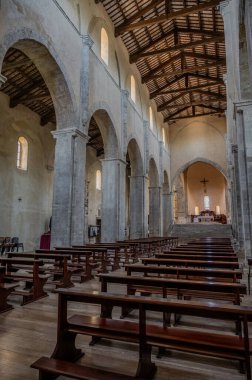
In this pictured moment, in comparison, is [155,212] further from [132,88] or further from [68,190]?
[68,190]

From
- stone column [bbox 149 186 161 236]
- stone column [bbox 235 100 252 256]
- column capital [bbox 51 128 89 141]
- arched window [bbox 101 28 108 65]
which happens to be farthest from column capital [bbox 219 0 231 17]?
stone column [bbox 149 186 161 236]

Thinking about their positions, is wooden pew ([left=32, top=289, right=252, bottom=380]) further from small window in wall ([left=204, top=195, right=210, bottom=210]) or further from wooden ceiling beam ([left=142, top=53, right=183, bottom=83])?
small window in wall ([left=204, top=195, right=210, bottom=210])

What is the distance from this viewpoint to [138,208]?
647 inches

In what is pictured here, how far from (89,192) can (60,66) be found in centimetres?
1278

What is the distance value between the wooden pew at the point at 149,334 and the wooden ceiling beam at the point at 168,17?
1357 centimetres

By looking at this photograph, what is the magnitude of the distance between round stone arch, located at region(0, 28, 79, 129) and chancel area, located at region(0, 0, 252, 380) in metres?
0.04

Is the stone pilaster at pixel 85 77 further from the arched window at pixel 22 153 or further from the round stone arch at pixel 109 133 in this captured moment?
the arched window at pixel 22 153

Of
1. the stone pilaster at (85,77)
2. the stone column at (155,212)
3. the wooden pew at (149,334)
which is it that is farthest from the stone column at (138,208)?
the wooden pew at (149,334)

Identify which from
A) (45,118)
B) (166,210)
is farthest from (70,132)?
(166,210)

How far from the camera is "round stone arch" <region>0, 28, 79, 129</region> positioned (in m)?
7.55

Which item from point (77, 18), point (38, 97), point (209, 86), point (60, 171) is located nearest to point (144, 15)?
point (77, 18)

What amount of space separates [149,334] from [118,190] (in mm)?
10931

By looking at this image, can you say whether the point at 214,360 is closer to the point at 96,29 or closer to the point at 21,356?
the point at 21,356

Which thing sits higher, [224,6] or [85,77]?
[224,6]
